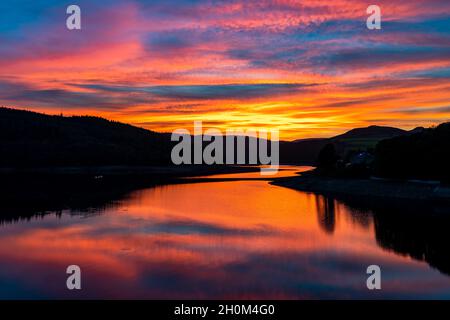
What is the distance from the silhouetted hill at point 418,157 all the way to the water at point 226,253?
19907 mm

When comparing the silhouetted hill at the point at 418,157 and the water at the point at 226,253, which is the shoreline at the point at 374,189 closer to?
the silhouetted hill at the point at 418,157

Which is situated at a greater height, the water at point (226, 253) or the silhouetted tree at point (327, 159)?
the silhouetted tree at point (327, 159)

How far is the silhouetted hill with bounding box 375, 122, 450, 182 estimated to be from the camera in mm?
72750

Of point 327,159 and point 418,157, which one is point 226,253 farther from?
point 327,159

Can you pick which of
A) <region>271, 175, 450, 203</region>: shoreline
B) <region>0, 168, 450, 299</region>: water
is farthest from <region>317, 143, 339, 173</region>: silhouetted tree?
<region>0, 168, 450, 299</region>: water

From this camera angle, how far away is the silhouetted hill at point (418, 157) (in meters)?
72.8

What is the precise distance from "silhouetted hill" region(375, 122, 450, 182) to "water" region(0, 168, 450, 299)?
784 inches

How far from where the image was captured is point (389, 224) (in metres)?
48.8

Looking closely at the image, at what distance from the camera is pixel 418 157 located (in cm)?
7731

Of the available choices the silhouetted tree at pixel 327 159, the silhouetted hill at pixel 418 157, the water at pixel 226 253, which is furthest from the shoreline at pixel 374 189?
the silhouetted tree at pixel 327 159

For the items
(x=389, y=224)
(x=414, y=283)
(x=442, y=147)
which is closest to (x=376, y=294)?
(x=414, y=283)

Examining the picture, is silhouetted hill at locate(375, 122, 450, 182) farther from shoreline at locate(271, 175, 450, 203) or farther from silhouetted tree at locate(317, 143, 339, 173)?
silhouetted tree at locate(317, 143, 339, 173)

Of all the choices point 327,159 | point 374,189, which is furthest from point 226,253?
point 327,159
